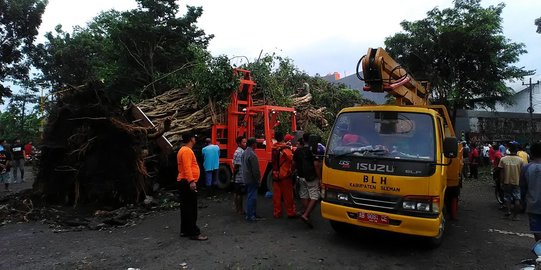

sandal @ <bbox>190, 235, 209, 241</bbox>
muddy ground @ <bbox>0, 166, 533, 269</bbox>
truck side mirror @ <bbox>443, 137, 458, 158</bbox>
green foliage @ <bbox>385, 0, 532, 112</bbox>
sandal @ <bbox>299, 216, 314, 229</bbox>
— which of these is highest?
green foliage @ <bbox>385, 0, 532, 112</bbox>

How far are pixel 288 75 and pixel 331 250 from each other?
1012cm

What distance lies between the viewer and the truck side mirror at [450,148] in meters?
5.41

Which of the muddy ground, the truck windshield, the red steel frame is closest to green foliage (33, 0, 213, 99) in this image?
the red steel frame

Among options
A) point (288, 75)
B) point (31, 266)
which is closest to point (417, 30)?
point (288, 75)

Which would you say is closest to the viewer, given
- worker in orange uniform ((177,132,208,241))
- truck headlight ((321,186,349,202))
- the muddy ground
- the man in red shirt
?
the muddy ground

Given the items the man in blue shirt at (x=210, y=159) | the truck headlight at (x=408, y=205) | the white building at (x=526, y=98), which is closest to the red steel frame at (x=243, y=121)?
the man in blue shirt at (x=210, y=159)

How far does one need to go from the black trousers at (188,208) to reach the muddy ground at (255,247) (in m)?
0.20

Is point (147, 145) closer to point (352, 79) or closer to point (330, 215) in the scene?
point (330, 215)

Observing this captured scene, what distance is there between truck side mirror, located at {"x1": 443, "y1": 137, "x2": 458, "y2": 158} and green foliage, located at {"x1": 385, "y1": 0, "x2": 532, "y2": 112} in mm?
12785

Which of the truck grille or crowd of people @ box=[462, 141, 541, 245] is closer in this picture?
crowd of people @ box=[462, 141, 541, 245]

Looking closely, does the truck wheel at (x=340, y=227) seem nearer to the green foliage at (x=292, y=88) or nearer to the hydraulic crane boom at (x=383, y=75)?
the hydraulic crane boom at (x=383, y=75)

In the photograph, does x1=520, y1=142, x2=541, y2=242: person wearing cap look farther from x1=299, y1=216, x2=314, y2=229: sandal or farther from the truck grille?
x1=299, y1=216, x2=314, y2=229: sandal

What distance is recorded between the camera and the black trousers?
6398 millimetres

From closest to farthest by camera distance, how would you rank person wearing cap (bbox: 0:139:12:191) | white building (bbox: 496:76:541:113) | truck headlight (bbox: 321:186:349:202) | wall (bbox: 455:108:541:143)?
truck headlight (bbox: 321:186:349:202)
person wearing cap (bbox: 0:139:12:191)
wall (bbox: 455:108:541:143)
white building (bbox: 496:76:541:113)
